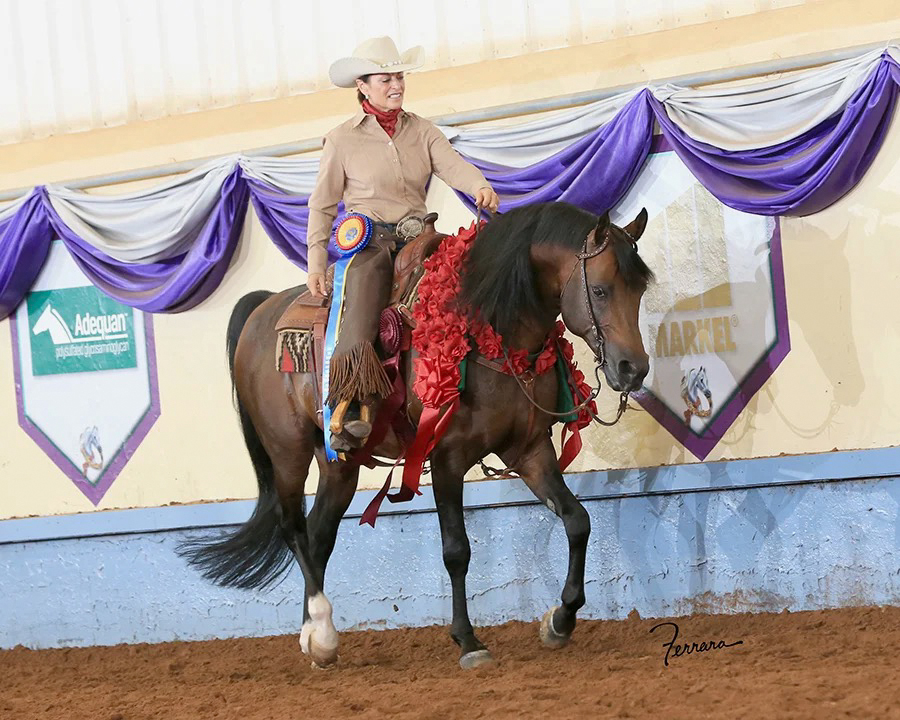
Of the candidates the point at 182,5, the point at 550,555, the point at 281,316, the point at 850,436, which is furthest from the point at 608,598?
the point at 182,5

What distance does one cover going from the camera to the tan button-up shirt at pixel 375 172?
15.9ft

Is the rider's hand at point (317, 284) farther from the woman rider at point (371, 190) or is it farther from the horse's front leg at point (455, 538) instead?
the horse's front leg at point (455, 538)

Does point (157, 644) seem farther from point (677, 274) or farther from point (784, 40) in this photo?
point (784, 40)

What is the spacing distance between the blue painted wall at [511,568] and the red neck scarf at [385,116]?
1910mm

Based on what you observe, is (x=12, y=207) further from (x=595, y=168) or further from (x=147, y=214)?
(x=595, y=168)

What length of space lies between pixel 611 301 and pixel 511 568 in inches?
81.4

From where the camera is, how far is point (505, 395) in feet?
14.6

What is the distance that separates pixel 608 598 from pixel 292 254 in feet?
8.00

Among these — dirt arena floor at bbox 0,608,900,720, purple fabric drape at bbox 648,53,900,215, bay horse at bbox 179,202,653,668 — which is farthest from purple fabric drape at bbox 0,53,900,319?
dirt arena floor at bbox 0,608,900,720

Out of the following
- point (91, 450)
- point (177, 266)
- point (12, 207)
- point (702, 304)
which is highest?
point (12, 207)

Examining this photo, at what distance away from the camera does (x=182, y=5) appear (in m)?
6.77

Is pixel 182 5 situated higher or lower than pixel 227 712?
higher

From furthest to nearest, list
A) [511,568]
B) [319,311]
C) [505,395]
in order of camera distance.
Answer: [511,568] → [319,311] → [505,395]

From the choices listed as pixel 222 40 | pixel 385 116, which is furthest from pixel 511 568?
pixel 222 40
